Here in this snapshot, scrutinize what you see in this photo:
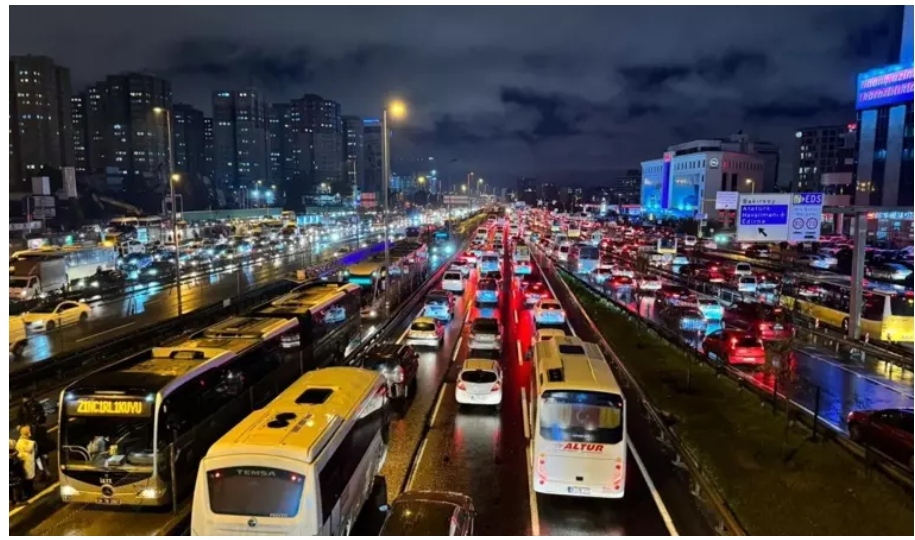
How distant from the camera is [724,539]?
9094mm

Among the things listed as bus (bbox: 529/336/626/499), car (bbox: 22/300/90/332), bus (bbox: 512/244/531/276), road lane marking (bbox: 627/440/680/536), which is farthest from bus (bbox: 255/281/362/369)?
bus (bbox: 512/244/531/276)

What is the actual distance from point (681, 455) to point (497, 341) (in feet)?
36.2

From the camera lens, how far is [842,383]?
20703mm

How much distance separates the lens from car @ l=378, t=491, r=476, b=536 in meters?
8.93

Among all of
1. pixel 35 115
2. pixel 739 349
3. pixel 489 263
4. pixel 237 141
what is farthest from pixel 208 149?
pixel 739 349

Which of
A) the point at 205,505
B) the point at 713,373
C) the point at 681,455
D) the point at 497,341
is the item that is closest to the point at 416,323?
the point at 497,341

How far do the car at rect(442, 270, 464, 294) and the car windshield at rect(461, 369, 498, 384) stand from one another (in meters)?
23.6

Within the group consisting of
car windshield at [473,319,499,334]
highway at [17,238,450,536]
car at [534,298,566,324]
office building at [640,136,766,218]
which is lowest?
highway at [17,238,450,536]

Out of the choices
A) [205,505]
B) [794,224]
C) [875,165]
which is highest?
[875,165]

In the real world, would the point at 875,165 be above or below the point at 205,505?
above

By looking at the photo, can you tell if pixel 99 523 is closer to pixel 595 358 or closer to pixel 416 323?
pixel 595 358

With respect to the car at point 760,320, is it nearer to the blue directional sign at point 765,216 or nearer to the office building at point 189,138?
the blue directional sign at point 765,216

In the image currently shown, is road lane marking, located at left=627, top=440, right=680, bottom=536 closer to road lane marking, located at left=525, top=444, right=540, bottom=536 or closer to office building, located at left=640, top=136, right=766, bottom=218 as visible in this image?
road lane marking, located at left=525, top=444, right=540, bottom=536

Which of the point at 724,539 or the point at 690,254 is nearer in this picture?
the point at 724,539
